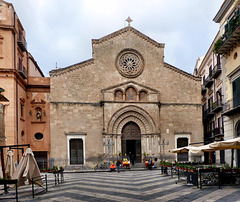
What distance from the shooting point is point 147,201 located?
419 inches

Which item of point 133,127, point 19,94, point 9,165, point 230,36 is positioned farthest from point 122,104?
point 9,165

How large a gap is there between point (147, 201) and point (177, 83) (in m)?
24.5

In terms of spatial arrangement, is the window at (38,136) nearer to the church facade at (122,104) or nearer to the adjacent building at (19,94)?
the adjacent building at (19,94)

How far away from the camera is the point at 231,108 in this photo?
69.8 feet

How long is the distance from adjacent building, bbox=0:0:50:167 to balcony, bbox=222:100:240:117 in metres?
16.4

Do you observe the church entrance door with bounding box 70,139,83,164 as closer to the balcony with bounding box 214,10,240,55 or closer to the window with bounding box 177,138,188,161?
the window with bounding box 177,138,188,161

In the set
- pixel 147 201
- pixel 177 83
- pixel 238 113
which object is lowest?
pixel 147 201

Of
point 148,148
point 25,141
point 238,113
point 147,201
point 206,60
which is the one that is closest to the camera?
point 147,201

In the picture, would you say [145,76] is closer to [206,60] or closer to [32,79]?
[206,60]

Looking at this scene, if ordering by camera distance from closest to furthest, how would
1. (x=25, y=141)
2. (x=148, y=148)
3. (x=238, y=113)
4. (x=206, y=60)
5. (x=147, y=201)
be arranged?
(x=147, y=201) < (x=238, y=113) < (x=25, y=141) < (x=148, y=148) < (x=206, y=60)

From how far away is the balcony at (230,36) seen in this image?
1950 cm

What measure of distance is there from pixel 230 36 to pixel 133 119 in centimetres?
1541

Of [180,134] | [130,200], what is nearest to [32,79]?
[180,134]

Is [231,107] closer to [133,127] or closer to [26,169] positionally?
[133,127]
